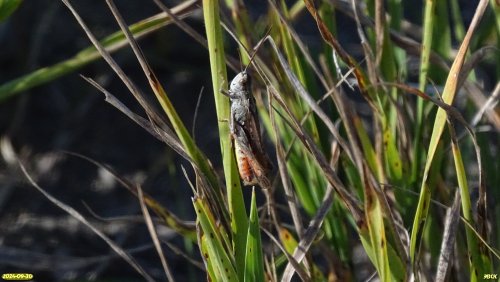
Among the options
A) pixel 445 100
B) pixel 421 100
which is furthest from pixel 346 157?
pixel 445 100

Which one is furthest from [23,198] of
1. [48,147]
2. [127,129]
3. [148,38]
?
[148,38]

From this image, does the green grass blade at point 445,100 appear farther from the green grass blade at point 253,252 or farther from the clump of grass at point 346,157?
the green grass blade at point 253,252

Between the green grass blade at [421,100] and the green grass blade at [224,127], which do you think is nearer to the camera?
the green grass blade at [224,127]

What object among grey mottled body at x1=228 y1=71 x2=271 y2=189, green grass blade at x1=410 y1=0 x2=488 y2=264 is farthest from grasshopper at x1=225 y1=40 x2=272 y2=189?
green grass blade at x1=410 y1=0 x2=488 y2=264

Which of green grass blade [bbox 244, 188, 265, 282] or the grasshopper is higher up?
the grasshopper

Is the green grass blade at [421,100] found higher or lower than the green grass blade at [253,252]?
higher

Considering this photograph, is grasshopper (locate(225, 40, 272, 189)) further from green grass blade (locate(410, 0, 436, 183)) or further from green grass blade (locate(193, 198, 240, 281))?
green grass blade (locate(410, 0, 436, 183))

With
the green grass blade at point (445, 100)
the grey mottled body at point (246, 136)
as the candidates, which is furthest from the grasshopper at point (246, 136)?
the green grass blade at point (445, 100)
